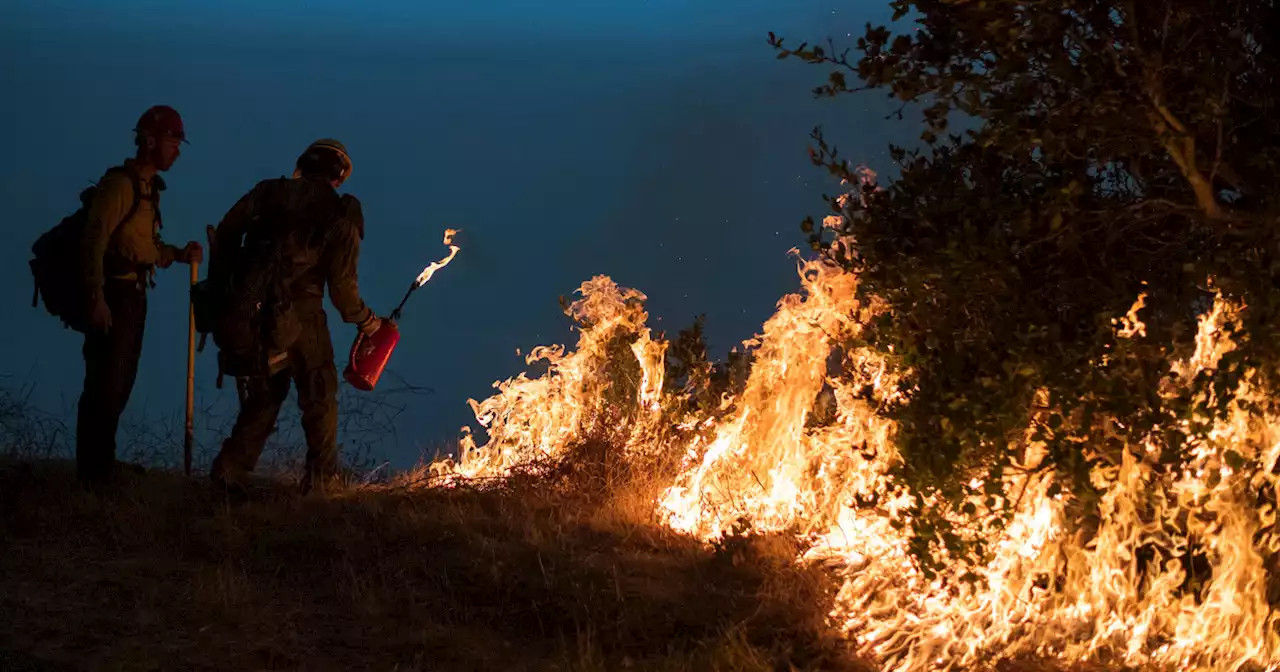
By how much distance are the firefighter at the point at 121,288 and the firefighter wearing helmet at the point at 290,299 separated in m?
0.62

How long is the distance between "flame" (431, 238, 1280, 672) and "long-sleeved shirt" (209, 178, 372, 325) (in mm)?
2414

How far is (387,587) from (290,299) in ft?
7.16

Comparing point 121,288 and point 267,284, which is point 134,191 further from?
point 267,284

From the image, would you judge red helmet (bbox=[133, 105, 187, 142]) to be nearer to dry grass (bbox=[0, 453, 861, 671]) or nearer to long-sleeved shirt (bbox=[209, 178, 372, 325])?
long-sleeved shirt (bbox=[209, 178, 372, 325])

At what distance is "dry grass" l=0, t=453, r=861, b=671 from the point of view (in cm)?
488

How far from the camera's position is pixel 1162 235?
196 inches

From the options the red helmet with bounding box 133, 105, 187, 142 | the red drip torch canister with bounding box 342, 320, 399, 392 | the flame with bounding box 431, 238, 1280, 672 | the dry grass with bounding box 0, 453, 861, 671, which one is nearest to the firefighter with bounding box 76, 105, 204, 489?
the red helmet with bounding box 133, 105, 187, 142

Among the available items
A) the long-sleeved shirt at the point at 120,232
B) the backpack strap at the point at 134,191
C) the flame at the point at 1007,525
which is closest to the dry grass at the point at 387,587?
the flame at the point at 1007,525

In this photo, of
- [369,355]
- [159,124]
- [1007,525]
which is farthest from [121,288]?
[1007,525]

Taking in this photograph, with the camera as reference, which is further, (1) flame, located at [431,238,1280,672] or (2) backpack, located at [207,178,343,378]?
(2) backpack, located at [207,178,343,378]

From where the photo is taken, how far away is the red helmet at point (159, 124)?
750 centimetres

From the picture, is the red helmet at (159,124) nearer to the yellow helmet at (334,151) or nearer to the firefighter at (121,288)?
the firefighter at (121,288)

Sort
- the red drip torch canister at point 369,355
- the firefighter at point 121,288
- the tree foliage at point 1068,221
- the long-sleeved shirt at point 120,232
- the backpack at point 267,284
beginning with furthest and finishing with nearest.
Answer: the red drip torch canister at point 369,355 < the firefighter at point 121,288 < the long-sleeved shirt at point 120,232 < the backpack at point 267,284 < the tree foliage at point 1068,221

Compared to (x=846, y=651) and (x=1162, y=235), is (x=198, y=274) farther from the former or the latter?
(x=1162, y=235)
